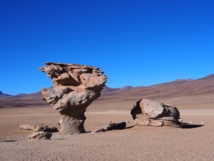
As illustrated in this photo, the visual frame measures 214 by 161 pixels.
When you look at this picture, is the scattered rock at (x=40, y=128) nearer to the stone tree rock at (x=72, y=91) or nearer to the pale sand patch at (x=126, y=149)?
the stone tree rock at (x=72, y=91)

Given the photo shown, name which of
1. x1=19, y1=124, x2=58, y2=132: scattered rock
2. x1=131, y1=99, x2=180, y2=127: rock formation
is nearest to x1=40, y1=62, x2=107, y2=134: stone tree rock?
x1=19, y1=124, x2=58, y2=132: scattered rock

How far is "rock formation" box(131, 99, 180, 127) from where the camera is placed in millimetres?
20766

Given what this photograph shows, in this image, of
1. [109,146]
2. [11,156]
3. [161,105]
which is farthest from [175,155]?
[161,105]

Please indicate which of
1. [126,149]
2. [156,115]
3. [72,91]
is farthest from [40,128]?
[126,149]

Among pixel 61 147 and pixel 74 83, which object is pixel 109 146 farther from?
pixel 74 83

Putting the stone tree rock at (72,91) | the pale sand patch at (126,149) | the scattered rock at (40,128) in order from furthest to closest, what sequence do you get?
the scattered rock at (40,128), the stone tree rock at (72,91), the pale sand patch at (126,149)

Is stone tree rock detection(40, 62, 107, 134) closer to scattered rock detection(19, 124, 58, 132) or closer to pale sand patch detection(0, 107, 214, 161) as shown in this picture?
scattered rock detection(19, 124, 58, 132)

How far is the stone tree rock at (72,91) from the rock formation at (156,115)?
3.18 m

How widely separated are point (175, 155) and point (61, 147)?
468cm

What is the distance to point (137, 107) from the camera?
896 inches

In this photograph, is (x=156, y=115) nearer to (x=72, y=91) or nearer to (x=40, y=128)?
(x=72, y=91)

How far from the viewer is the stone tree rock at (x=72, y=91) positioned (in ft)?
66.9

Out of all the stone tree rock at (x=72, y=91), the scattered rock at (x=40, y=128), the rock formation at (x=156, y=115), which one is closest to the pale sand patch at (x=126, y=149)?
the rock formation at (x=156, y=115)

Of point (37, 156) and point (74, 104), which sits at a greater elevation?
point (74, 104)
